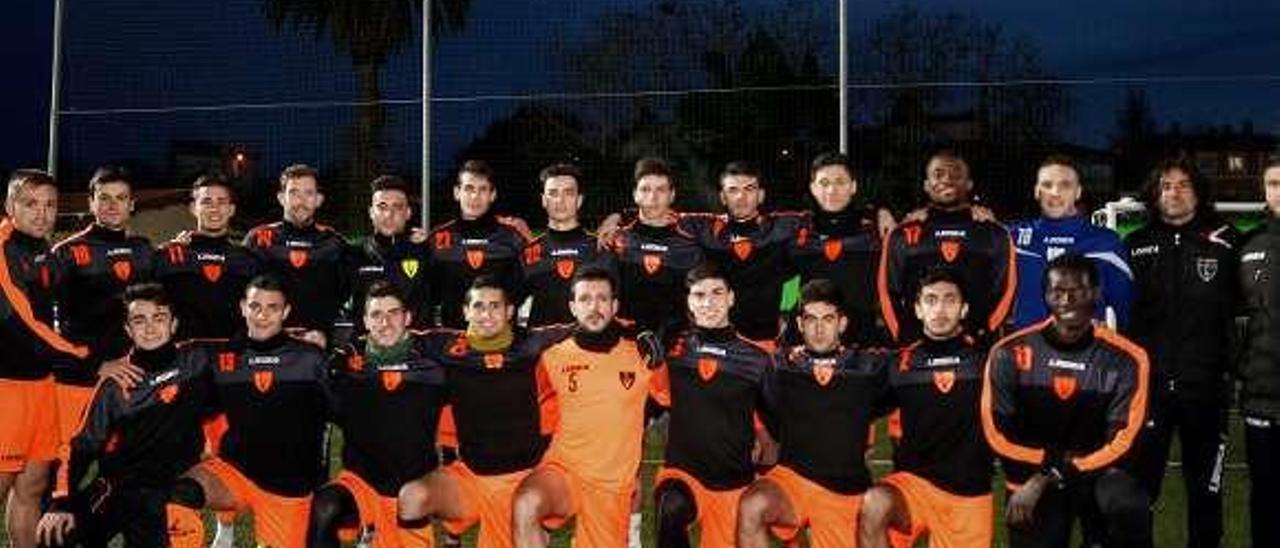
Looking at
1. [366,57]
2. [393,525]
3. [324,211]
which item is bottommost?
[393,525]

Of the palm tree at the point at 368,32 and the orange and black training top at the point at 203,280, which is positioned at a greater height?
the palm tree at the point at 368,32

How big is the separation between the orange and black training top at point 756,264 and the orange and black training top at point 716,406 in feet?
2.96

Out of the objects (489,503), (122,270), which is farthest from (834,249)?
(122,270)

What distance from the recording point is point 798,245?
6164 mm

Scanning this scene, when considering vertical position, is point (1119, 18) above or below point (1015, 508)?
above

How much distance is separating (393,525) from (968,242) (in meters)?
2.81

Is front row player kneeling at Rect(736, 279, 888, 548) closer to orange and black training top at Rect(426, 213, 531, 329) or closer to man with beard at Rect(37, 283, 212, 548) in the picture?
orange and black training top at Rect(426, 213, 531, 329)

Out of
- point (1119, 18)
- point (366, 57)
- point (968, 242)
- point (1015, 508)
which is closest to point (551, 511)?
point (1015, 508)

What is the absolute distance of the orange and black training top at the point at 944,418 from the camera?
496cm

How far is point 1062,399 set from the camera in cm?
484

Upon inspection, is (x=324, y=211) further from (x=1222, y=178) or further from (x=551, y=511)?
(x=1222, y=178)

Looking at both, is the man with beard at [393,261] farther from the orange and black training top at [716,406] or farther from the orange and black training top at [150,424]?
the orange and black training top at [716,406]

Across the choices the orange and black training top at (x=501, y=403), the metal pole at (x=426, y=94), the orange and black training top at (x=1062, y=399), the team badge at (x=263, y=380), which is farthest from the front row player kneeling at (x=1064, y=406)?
the metal pole at (x=426, y=94)

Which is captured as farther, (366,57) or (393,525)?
(366,57)
